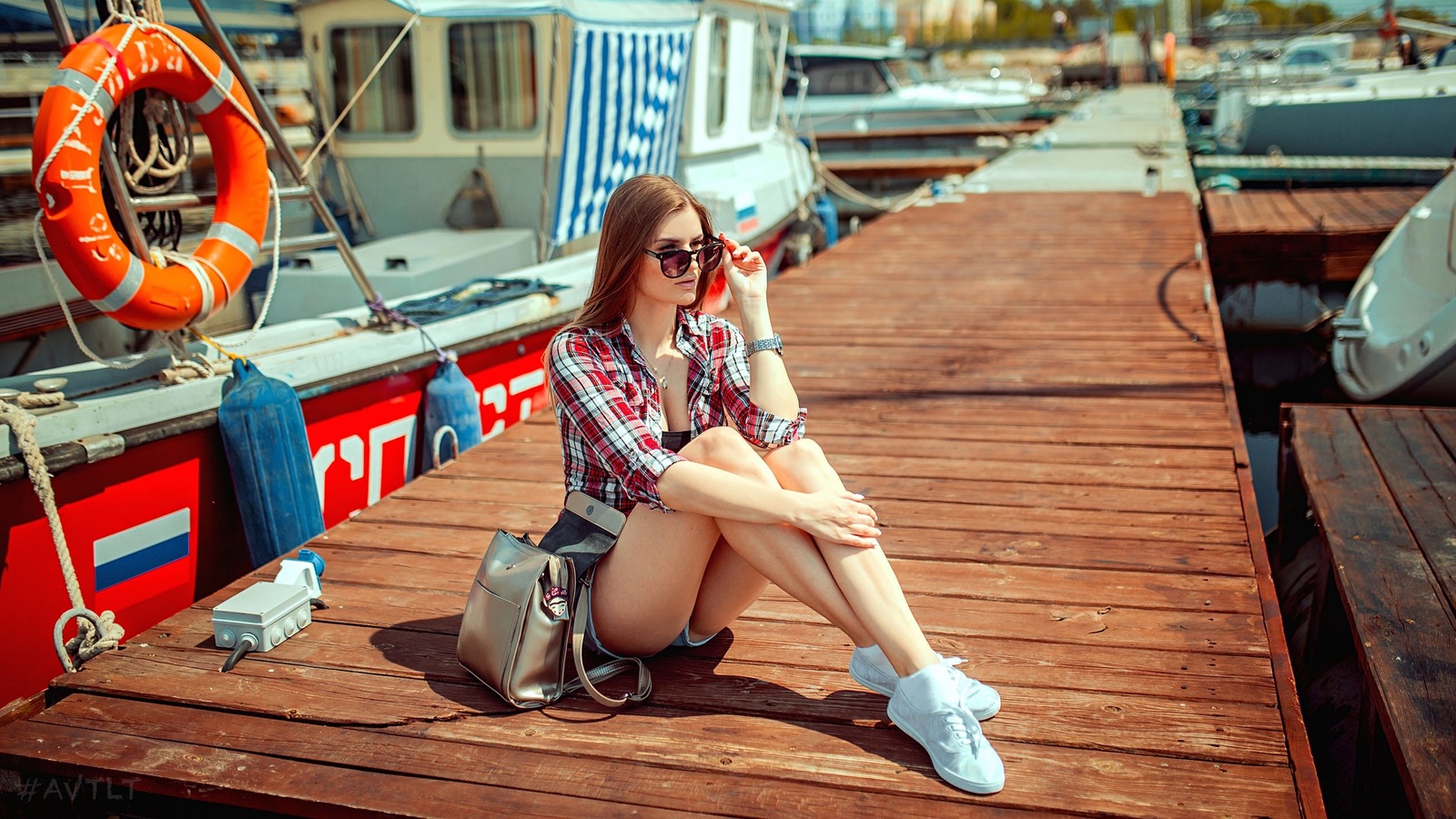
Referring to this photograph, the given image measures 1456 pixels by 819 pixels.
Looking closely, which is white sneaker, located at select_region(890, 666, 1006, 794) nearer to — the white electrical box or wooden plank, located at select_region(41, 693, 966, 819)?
wooden plank, located at select_region(41, 693, 966, 819)

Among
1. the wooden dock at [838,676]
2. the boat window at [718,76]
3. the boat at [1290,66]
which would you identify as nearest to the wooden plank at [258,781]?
the wooden dock at [838,676]

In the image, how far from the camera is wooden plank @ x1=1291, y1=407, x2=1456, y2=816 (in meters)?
2.32

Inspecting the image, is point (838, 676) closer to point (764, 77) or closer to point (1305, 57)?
point (764, 77)

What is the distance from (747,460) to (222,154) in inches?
110

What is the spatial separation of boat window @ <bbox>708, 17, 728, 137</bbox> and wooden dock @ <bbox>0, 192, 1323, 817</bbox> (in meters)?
4.13

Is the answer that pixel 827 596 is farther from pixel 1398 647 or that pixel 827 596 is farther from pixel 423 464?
pixel 423 464

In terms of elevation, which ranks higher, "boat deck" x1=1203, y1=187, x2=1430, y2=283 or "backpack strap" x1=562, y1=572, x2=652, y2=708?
"boat deck" x1=1203, y1=187, x2=1430, y2=283

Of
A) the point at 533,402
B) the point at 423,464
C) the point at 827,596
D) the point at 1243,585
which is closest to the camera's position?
the point at 827,596

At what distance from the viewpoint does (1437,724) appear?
2406 mm

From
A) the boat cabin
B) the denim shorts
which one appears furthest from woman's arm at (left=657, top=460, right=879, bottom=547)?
A: the boat cabin

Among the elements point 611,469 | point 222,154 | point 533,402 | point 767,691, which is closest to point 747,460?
point 611,469

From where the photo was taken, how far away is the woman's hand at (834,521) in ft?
7.20

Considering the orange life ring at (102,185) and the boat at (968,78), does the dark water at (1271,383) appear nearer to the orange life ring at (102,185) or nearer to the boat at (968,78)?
the orange life ring at (102,185)

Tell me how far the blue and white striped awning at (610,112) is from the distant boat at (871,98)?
12.1 meters
